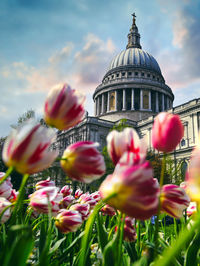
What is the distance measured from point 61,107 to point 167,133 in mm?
338

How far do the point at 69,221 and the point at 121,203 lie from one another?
0.71 meters

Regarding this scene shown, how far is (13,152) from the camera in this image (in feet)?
2.06

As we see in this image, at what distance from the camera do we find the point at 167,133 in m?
0.73

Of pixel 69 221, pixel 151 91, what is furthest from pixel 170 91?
pixel 69 221

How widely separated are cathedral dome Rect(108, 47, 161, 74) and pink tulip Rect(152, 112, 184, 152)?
4988cm

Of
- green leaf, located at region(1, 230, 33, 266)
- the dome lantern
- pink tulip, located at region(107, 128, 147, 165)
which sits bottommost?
green leaf, located at region(1, 230, 33, 266)

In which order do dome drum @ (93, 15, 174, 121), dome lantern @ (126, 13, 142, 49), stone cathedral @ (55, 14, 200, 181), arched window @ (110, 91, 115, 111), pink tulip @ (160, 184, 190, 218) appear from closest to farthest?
pink tulip @ (160, 184, 190, 218), stone cathedral @ (55, 14, 200, 181), dome drum @ (93, 15, 174, 121), arched window @ (110, 91, 115, 111), dome lantern @ (126, 13, 142, 49)

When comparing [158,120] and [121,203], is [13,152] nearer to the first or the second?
[121,203]

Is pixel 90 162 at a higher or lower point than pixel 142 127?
lower

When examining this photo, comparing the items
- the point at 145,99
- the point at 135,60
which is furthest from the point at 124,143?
the point at 135,60

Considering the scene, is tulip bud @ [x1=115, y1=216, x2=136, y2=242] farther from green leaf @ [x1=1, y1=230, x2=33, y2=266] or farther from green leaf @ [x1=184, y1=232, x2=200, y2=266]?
green leaf @ [x1=1, y1=230, x2=33, y2=266]

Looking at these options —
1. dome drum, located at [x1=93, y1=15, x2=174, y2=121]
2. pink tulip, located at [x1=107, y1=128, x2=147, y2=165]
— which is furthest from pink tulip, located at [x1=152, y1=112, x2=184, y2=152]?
dome drum, located at [x1=93, y1=15, x2=174, y2=121]

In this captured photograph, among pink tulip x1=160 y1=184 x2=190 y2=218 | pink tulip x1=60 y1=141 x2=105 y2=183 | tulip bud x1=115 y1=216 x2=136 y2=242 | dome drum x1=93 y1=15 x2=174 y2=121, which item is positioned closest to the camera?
pink tulip x1=60 y1=141 x2=105 y2=183

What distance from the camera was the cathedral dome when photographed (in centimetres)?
4948
